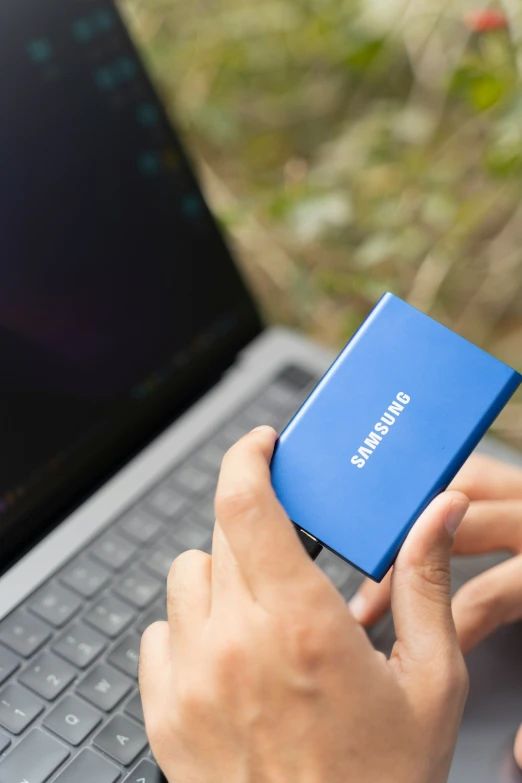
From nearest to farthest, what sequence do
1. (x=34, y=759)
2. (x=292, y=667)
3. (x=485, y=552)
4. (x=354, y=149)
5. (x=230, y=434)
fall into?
(x=292, y=667)
(x=34, y=759)
(x=485, y=552)
(x=230, y=434)
(x=354, y=149)

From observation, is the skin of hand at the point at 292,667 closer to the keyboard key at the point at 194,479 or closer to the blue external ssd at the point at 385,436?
the blue external ssd at the point at 385,436

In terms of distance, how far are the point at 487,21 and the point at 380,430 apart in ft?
1.73

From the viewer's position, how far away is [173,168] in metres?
0.65

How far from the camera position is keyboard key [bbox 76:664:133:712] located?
1.50 feet

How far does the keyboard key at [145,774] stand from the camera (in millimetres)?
424

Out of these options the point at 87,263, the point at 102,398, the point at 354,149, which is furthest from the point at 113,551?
the point at 354,149

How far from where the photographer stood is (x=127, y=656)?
0.48 metres

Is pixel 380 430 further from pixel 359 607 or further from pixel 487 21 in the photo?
pixel 487 21

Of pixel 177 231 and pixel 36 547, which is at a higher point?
pixel 177 231

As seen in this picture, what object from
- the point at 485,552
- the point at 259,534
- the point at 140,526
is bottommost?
the point at 485,552

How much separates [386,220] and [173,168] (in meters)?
0.26

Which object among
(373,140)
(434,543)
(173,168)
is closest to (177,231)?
(173,168)

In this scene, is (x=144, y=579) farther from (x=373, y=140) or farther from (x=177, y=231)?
(x=373, y=140)

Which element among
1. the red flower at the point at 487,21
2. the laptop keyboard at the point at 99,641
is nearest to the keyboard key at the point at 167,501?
the laptop keyboard at the point at 99,641
